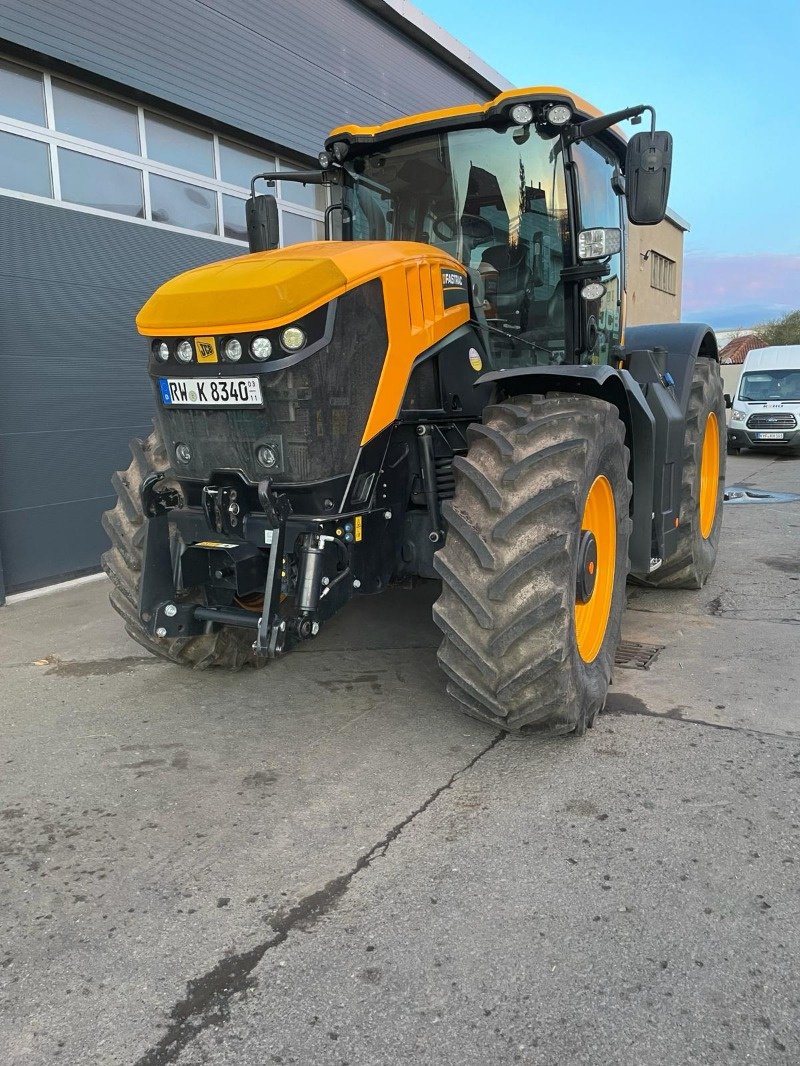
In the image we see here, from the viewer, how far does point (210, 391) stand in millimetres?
3209

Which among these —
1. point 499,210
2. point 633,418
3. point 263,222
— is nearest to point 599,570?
point 633,418

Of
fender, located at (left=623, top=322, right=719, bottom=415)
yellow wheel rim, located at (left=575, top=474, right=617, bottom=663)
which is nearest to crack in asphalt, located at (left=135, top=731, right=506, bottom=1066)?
yellow wheel rim, located at (left=575, top=474, right=617, bottom=663)

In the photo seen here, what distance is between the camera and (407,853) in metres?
2.72

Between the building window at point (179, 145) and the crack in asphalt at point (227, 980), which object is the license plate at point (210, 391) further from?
the building window at point (179, 145)

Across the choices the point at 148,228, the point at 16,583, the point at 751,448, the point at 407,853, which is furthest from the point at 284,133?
the point at 751,448

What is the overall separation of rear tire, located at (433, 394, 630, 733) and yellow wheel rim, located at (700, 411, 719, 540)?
340cm

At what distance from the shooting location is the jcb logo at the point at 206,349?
3172 millimetres

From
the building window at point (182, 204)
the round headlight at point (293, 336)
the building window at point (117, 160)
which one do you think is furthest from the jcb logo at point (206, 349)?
the building window at point (182, 204)

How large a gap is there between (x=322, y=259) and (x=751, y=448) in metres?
15.0

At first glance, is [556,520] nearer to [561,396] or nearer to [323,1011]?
[561,396]

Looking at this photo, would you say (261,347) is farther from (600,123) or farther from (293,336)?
(600,123)

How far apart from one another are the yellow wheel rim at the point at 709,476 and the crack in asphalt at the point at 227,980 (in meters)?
4.53

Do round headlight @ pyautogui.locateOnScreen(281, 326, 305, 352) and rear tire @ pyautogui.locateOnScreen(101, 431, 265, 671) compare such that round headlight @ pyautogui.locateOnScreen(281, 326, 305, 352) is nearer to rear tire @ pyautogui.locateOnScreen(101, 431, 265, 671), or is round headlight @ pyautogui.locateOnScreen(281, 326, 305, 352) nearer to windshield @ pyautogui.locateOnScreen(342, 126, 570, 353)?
rear tire @ pyautogui.locateOnScreen(101, 431, 265, 671)

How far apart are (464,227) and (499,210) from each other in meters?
0.19
